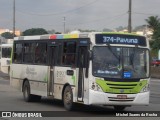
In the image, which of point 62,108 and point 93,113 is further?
point 62,108

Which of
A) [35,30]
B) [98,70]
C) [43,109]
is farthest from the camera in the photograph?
[35,30]

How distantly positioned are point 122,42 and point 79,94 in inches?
85.7

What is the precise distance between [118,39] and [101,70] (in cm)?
120

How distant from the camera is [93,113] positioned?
1580cm

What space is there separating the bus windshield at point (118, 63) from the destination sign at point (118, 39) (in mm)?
195

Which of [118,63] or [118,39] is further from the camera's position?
[118,39]

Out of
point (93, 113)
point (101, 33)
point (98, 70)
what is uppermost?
point (101, 33)

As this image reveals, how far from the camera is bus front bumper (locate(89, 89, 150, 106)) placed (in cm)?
1496

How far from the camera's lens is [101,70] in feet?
50.2

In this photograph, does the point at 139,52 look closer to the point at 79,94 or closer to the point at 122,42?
the point at 122,42

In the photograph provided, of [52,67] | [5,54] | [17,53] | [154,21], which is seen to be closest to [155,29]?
[154,21]

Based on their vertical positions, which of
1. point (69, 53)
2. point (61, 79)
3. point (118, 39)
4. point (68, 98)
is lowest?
point (68, 98)

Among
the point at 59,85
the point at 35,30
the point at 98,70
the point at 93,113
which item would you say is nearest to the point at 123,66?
the point at 98,70

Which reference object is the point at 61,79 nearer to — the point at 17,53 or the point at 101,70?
the point at 101,70
